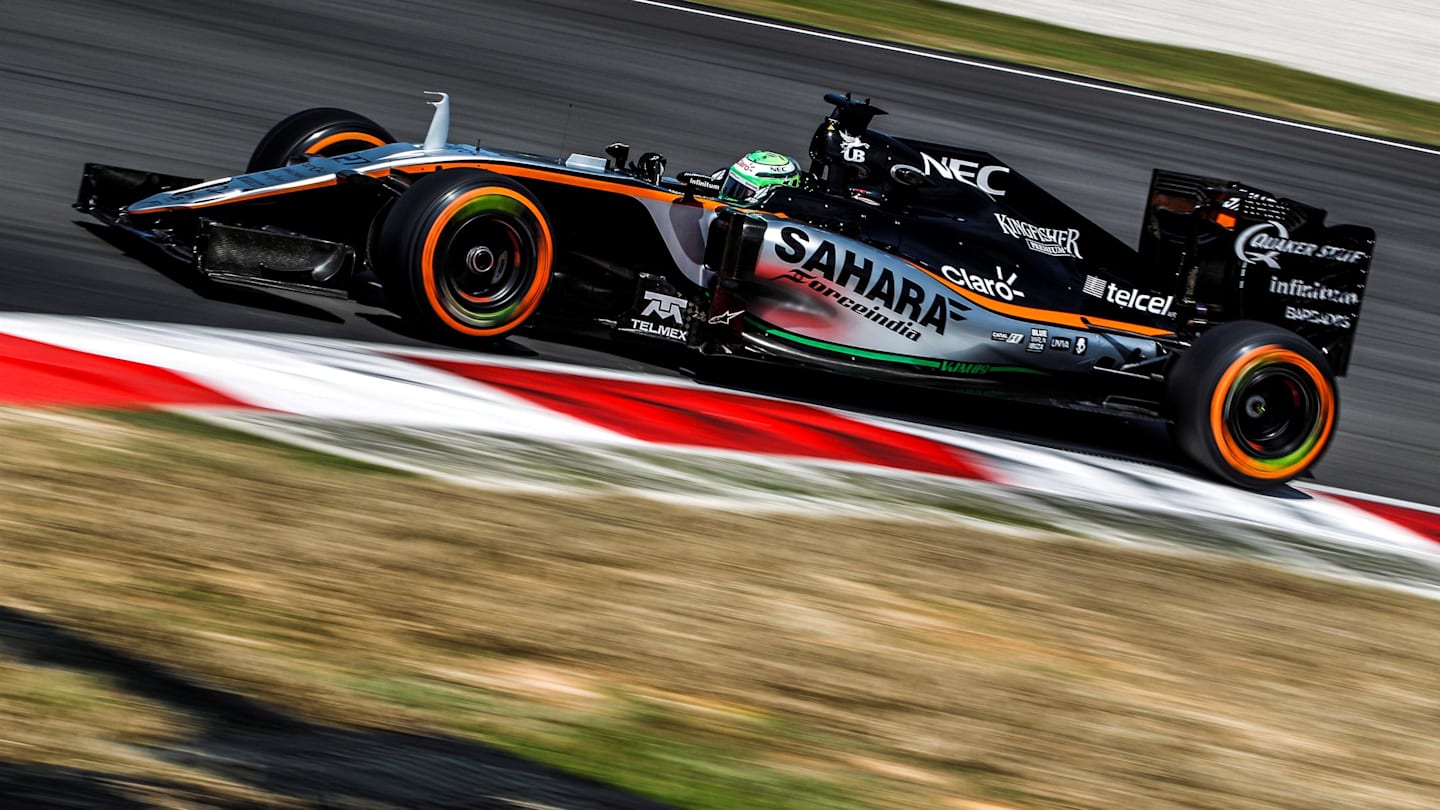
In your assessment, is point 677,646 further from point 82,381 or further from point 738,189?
point 738,189

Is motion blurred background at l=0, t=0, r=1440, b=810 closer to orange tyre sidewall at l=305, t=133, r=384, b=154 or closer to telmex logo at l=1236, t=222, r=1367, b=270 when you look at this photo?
orange tyre sidewall at l=305, t=133, r=384, b=154

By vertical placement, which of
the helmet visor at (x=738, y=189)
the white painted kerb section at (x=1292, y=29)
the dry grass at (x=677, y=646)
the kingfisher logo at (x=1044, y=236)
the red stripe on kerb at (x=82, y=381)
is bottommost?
the dry grass at (x=677, y=646)

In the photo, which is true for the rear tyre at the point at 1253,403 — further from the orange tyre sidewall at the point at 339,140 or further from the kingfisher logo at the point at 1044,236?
→ the orange tyre sidewall at the point at 339,140

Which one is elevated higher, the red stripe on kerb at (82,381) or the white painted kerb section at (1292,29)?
the white painted kerb section at (1292,29)

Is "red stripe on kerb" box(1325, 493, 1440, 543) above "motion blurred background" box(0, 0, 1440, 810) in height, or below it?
above

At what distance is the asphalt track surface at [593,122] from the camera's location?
701 centimetres

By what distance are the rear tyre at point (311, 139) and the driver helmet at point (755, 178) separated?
1.58 meters

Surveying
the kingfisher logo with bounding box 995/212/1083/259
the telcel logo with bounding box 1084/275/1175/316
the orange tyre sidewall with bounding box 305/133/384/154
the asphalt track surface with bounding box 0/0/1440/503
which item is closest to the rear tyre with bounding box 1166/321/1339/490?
the telcel logo with bounding box 1084/275/1175/316

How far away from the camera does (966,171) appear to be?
23.9ft

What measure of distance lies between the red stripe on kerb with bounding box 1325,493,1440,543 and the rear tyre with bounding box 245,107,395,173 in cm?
470

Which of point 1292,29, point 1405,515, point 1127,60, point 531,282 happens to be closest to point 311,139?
point 531,282

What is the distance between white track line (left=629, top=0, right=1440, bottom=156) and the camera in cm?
1361

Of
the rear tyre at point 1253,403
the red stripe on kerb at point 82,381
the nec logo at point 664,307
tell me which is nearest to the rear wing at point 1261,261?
the rear tyre at point 1253,403

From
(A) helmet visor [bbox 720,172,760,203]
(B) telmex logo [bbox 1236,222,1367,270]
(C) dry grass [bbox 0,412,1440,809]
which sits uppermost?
(B) telmex logo [bbox 1236,222,1367,270]
